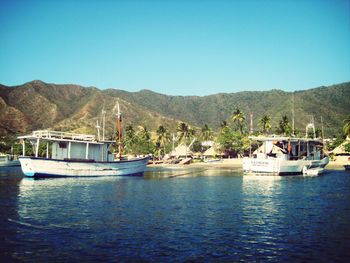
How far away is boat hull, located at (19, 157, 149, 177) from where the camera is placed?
2105 inches

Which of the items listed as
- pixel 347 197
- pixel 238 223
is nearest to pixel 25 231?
pixel 238 223

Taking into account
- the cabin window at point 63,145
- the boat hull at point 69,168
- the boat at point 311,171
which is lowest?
the boat at point 311,171

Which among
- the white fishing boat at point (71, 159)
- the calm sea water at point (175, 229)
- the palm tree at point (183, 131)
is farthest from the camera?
the palm tree at point (183, 131)

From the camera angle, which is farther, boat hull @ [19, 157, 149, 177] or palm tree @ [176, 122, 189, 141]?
palm tree @ [176, 122, 189, 141]

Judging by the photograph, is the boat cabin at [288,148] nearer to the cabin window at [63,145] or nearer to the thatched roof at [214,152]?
the cabin window at [63,145]

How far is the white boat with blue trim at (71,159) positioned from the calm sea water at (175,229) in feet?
72.5

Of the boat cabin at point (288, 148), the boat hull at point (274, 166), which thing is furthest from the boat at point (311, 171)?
the boat cabin at point (288, 148)

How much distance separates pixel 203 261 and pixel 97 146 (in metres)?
46.7

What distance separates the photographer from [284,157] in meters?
62.0

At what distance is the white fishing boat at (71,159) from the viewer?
5366cm

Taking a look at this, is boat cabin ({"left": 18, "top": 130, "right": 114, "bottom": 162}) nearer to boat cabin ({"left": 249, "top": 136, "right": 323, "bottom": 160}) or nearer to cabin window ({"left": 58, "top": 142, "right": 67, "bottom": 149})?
cabin window ({"left": 58, "top": 142, "right": 67, "bottom": 149})

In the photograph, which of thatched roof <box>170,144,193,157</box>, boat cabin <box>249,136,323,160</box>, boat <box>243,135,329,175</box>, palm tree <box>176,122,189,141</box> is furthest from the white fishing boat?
thatched roof <box>170,144,193,157</box>

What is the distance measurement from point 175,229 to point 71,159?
39.5 metres

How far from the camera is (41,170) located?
53625 millimetres
